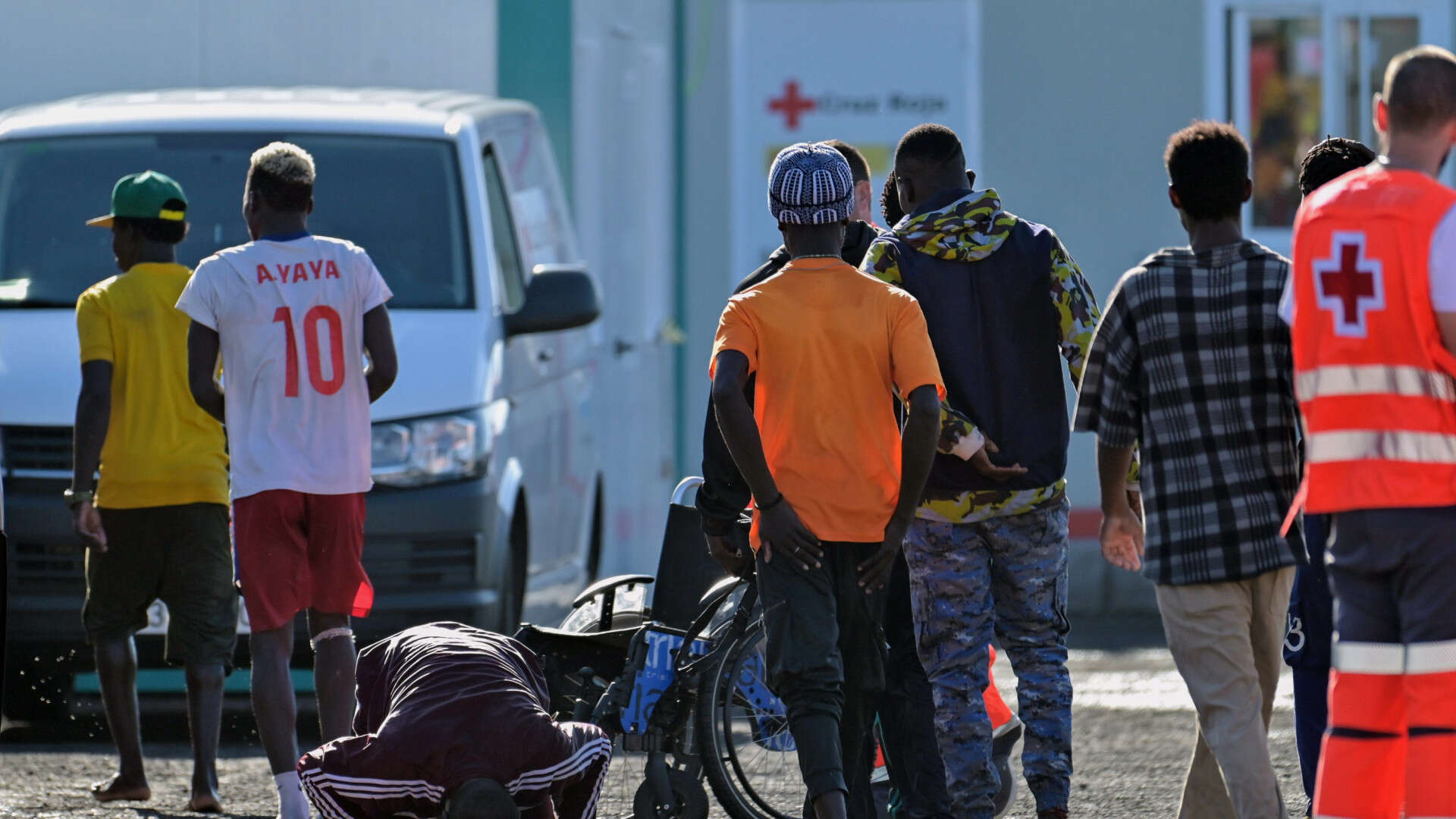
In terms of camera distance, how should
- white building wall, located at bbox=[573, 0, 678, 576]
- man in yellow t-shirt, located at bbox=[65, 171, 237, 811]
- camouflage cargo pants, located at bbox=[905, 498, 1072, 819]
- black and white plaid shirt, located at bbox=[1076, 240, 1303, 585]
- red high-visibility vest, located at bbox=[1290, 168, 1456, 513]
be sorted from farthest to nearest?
white building wall, located at bbox=[573, 0, 678, 576] < man in yellow t-shirt, located at bbox=[65, 171, 237, 811] < camouflage cargo pants, located at bbox=[905, 498, 1072, 819] < black and white plaid shirt, located at bbox=[1076, 240, 1303, 585] < red high-visibility vest, located at bbox=[1290, 168, 1456, 513]

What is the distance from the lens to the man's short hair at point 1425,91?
4.63 m

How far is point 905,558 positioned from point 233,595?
7.61ft

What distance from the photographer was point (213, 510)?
7.18 m

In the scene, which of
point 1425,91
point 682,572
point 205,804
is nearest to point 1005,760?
point 682,572

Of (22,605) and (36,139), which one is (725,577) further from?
(36,139)

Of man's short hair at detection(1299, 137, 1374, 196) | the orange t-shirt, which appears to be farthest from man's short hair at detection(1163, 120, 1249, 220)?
man's short hair at detection(1299, 137, 1374, 196)

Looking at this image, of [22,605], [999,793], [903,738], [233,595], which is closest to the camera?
[903,738]

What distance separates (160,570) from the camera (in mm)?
7168

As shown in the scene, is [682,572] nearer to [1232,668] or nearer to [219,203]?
[1232,668]

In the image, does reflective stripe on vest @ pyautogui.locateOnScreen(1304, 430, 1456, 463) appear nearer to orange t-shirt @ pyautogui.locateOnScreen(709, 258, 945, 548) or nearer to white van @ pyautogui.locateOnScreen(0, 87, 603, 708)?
orange t-shirt @ pyautogui.locateOnScreen(709, 258, 945, 548)

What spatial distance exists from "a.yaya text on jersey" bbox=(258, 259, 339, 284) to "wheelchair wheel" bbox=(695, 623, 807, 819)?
1.43m

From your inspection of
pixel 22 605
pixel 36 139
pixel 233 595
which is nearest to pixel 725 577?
pixel 233 595

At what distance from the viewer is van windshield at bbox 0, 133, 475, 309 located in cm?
855

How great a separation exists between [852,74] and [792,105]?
14.4 inches
